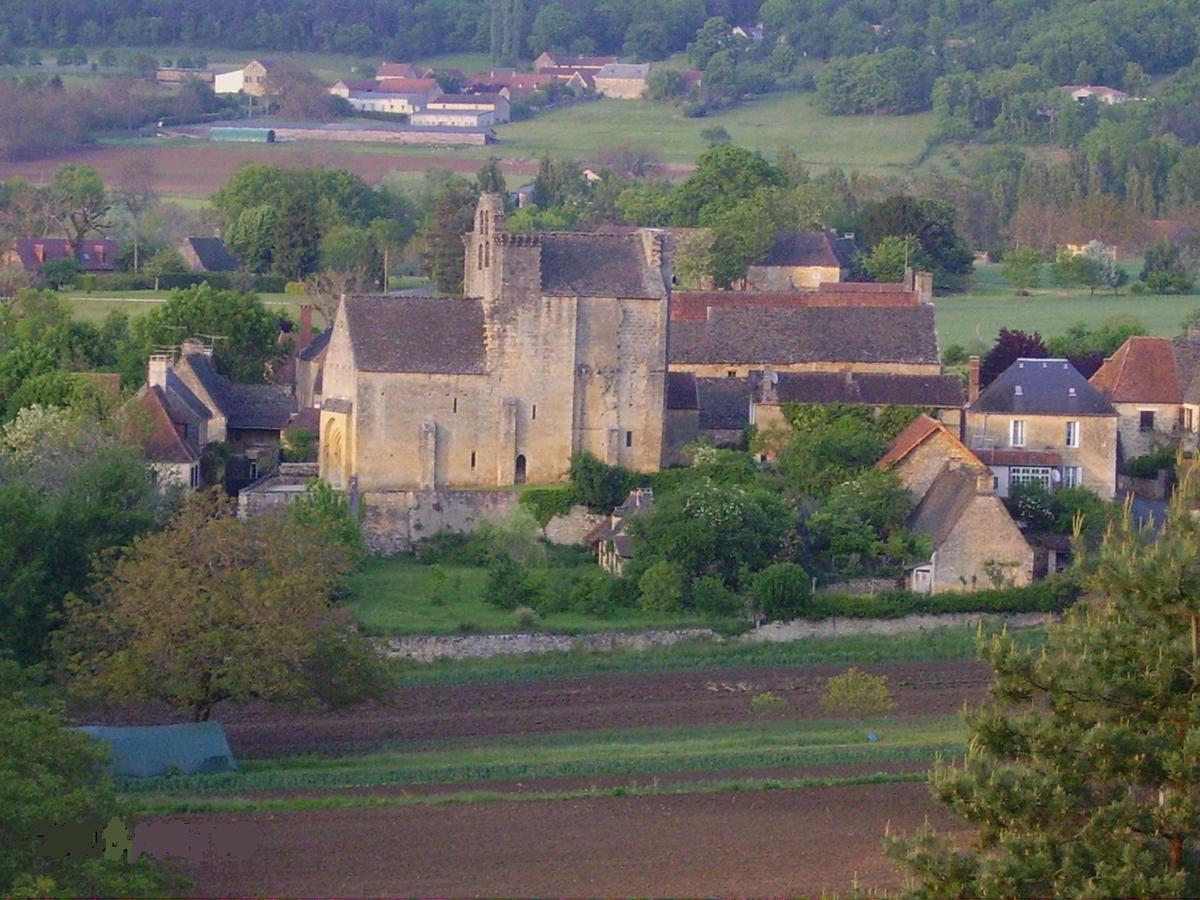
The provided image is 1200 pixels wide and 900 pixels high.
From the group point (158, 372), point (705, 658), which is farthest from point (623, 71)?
point (705, 658)

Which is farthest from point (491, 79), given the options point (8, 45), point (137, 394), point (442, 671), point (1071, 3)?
point (442, 671)

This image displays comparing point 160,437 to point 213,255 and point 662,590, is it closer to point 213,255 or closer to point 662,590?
point 662,590

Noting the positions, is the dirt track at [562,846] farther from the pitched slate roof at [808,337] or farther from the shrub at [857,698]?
the pitched slate roof at [808,337]

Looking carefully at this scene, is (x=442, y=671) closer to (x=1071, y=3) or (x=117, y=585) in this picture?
(x=117, y=585)

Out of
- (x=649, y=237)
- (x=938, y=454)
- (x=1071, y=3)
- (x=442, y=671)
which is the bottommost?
(x=442, y=671)

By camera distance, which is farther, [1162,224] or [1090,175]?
[1090,175]

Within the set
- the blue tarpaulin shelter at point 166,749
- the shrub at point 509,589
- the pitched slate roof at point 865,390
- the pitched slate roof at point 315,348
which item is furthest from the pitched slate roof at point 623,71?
the blue tarpaulin shelter at point 166,749

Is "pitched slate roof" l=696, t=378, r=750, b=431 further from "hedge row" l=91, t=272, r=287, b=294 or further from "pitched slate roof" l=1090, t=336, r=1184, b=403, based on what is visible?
"hedge row" l=91, t=272, r=287, b=294
